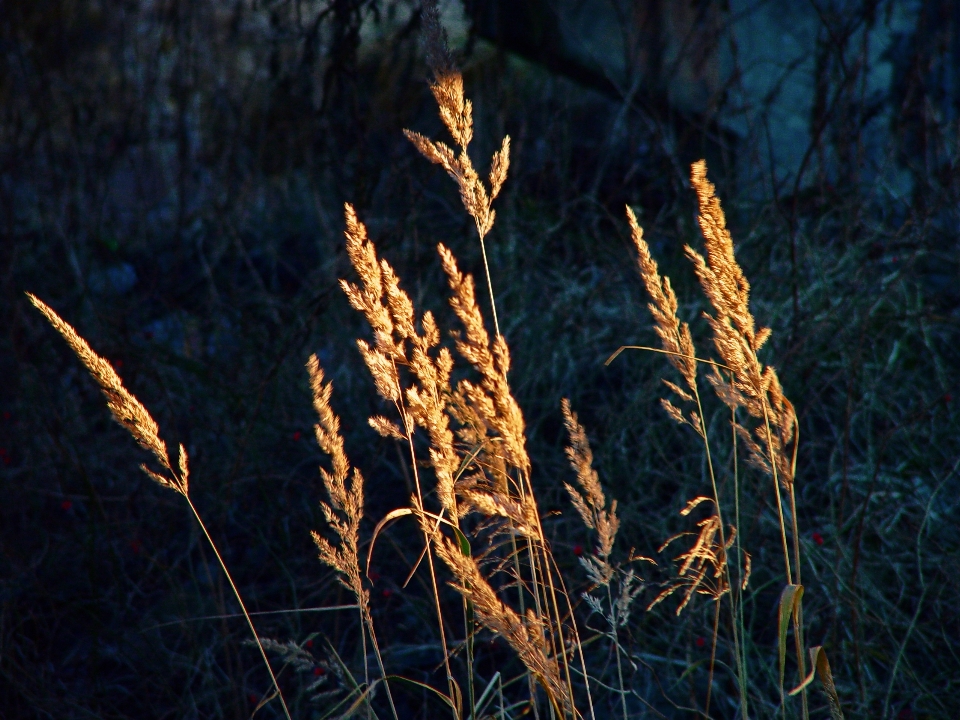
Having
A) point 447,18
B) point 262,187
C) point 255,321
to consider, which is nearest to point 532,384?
point 255,321

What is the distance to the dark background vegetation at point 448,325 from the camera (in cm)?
203

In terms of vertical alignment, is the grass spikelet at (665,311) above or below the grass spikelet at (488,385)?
above

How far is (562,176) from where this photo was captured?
124 inches

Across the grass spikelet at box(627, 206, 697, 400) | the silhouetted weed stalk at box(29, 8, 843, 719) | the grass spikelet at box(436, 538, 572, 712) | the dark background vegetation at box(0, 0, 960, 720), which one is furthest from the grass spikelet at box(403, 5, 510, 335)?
the dark background vegetation at box(0, 0, 960, 720)

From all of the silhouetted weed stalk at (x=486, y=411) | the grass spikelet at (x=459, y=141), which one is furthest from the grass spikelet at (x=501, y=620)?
the grass spikelet at (x=459, y=141)

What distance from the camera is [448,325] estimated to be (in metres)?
2.84

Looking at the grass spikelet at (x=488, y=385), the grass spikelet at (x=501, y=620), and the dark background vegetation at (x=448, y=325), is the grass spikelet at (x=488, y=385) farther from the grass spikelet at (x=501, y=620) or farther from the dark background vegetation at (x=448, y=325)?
the dark background vegetation at (x=448, y=325)

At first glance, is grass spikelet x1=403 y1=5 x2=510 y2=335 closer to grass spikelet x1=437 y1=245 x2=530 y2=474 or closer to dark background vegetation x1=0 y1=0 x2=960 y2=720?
grass spikelet x1=437 y1=245 x2=530 y2=474

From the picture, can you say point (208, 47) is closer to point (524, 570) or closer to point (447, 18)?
point (447, 18)

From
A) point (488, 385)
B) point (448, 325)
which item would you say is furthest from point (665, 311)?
point (448, 325)

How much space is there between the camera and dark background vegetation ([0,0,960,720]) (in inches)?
80.0

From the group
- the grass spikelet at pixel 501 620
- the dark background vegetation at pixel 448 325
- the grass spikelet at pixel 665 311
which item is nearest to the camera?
the grass spikelet at pixel 501 620

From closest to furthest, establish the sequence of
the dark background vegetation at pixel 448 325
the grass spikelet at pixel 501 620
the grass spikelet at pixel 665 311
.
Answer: the grass spikelet at pixel 501 620
the grass spikelet at pixel 665 311
the dark background vegetation at pixel 448 325

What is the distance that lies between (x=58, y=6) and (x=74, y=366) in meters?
1.70
